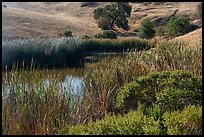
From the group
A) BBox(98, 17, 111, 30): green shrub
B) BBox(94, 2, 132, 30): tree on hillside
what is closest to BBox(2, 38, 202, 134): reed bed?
BBox(98, 17, 111, 30): green shrub

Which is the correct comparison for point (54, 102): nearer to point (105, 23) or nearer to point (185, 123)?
point (185, 123)

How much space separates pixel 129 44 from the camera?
28281 mm

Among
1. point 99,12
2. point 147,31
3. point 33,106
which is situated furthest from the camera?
point 99,12

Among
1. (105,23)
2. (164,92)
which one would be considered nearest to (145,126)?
(164,92)

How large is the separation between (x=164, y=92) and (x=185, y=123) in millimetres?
1455

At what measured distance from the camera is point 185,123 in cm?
572

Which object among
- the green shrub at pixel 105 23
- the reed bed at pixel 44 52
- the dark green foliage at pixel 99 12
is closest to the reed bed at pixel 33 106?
the reed bed at pixel 44 52

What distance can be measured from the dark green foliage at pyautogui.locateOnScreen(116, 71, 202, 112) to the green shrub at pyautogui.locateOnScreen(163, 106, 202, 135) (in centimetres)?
102

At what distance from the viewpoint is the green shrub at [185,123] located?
5617mm

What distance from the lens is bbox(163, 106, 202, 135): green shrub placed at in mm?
5617

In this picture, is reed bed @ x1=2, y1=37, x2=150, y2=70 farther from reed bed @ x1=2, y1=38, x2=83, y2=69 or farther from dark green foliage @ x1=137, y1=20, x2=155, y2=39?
dark green foliage @ x1=137, y1=20, x2=155, y2=39

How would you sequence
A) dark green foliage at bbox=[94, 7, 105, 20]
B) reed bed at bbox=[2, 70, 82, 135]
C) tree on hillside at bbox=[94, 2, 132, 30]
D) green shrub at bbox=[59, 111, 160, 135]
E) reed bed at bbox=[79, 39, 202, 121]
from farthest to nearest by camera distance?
dark green foliage at bbox=[94, 7, 105, 20], tree on hillside at bbox=[94, 2, 132, 30], reed bed at bbox=[79, 39, 202, 121], reed bed at bbox=[2, 70, 82, 135], green shrub at bbox=[59, 111, 160, 135]

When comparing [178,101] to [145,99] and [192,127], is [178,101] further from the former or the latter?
[192,127]

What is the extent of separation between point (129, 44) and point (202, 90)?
2112cm
